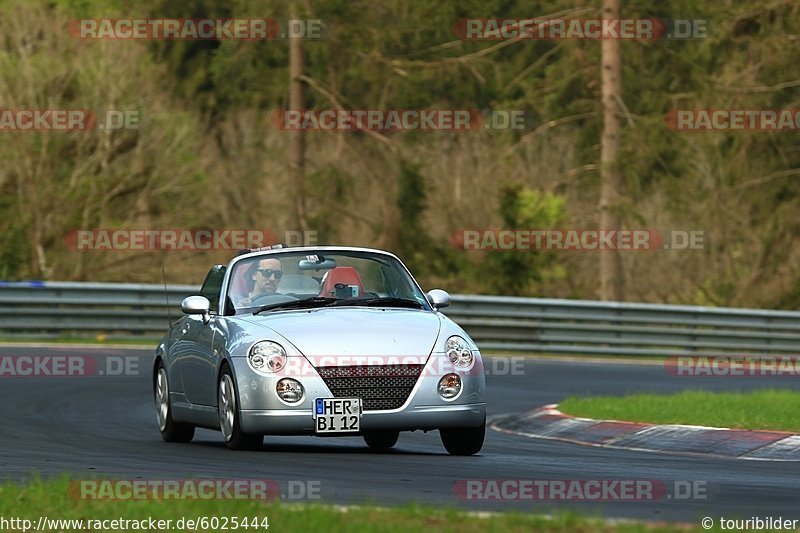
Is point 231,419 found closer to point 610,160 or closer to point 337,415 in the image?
point 337,415

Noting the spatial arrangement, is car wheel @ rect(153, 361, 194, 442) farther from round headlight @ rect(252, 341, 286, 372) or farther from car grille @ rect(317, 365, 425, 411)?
car grille @ rect(317, 365, 425, 411)

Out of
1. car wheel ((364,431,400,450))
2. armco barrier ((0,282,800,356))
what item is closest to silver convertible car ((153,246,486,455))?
car wheel ((364,431,400,450))

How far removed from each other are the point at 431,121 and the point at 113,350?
17.9 meters

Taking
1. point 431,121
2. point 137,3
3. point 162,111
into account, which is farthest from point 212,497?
point 137,3

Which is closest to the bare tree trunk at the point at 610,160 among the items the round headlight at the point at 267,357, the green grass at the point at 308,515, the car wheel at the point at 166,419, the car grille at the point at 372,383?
the car wheel at the point at 166,419

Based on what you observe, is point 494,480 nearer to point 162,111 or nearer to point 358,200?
point 162,111

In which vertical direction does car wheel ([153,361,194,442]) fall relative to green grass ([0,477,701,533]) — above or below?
below

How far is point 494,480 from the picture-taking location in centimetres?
1010

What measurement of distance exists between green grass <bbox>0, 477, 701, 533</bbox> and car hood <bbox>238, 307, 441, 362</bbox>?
315 cm

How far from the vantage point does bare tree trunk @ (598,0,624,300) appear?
34188 millimetres

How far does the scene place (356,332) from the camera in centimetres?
1198

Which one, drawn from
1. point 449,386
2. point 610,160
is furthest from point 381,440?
point 610,160

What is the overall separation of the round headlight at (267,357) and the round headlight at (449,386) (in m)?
1.13

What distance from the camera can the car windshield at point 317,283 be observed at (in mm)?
12984
